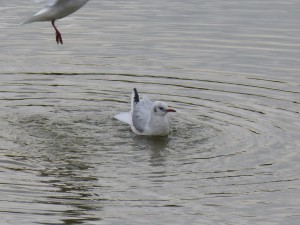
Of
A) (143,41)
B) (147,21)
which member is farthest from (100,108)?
(147,21)

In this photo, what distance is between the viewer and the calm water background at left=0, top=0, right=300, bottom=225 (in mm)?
13648

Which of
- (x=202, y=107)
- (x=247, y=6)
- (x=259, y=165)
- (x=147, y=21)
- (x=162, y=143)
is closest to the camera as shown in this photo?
(x=259, y=165)

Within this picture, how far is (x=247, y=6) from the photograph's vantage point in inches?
1073

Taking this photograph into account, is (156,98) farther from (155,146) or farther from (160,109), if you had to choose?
(155,146)

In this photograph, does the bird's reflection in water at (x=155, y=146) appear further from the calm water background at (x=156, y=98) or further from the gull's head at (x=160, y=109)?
the gull's head at (x=160, y=109)

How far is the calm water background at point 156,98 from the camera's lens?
44.8 ft

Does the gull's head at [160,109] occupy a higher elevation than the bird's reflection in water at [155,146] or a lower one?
higher

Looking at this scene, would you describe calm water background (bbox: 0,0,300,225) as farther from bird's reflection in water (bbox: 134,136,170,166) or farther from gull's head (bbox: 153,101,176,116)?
gull's head (bbox: 153,101,176,116)

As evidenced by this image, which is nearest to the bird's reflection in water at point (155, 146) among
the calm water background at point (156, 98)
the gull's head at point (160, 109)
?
the calm water background at point (156, 98)

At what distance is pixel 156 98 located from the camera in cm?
1942

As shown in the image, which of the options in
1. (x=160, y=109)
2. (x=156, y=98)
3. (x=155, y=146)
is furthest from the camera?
(x=156, y=98)

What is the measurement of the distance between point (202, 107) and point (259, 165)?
11.7 ft

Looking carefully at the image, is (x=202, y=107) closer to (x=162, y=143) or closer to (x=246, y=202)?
(x=162, y=143)

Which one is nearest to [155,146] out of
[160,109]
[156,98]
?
[160,109]
